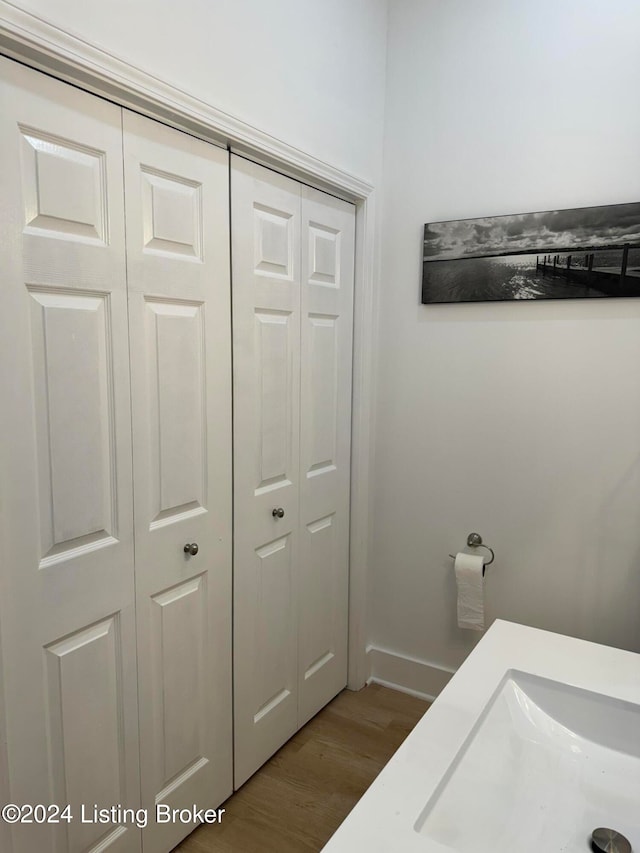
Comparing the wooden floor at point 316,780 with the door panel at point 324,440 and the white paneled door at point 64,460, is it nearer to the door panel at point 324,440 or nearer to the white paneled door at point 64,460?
the door panel at point 324,440

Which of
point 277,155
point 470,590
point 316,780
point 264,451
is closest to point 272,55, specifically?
point 277,155

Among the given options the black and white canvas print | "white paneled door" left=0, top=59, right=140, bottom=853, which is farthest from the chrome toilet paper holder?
"white paneled door" left=0, top=59, right=140, bottom=853

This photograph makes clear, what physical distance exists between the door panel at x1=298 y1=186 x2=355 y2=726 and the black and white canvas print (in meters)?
0.33

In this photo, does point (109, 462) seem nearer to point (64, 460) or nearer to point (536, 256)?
point (64, 460)

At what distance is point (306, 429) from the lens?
2.08 m

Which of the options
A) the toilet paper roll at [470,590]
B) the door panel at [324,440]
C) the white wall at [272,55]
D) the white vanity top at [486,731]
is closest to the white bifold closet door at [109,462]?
the white wall at [272,55]

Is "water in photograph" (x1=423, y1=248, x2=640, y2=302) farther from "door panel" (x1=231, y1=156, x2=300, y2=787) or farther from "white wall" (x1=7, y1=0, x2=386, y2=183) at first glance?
"door panel" (x1=231, y1=156, x2=300, y2=787)

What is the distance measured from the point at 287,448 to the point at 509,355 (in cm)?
82

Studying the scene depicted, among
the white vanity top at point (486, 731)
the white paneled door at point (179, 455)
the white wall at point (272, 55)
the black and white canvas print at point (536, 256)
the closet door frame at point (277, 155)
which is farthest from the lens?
the black and white canvas print at point (536, 256)

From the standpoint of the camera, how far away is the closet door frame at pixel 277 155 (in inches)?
45.4

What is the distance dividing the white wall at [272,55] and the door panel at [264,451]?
18 cm

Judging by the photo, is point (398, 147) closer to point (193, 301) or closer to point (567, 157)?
point (567, 157)

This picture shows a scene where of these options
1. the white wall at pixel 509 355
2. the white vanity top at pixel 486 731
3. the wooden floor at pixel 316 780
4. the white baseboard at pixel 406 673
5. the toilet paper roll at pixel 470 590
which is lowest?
the wooden floor at pixel 316 780

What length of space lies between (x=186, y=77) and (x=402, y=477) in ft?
4.95
